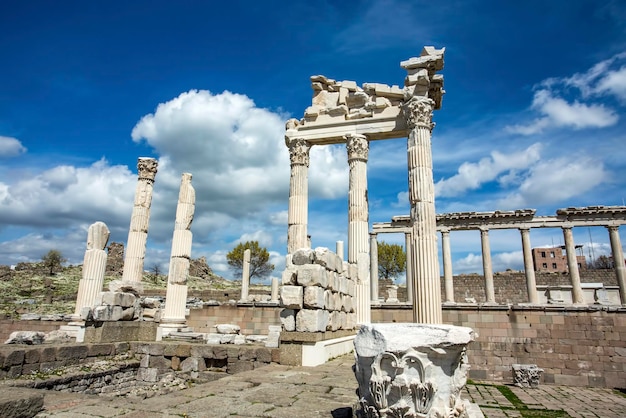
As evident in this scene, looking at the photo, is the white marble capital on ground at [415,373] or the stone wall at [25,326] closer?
the white marble capital on ground at [415,373]

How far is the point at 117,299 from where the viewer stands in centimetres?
1052

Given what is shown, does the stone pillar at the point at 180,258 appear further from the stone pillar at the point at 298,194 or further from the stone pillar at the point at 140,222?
the stone pillar at the point at 298,194

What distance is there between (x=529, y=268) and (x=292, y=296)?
22.6 metres

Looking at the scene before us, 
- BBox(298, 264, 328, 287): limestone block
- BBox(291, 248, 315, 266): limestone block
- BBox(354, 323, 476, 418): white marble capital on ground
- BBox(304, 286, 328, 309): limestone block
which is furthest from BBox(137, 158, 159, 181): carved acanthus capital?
BBox(354, 323, 476, 418): white marble capital on ground

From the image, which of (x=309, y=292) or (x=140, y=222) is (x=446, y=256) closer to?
(x=140, y=222)

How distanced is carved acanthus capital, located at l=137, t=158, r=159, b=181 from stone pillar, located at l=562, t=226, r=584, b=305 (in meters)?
24.3

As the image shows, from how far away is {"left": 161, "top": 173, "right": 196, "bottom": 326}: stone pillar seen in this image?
569 inches

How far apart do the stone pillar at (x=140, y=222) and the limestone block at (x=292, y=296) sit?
10.6 m

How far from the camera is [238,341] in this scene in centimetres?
1082

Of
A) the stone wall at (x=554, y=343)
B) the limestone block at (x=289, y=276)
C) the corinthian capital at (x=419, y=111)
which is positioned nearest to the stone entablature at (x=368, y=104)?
the corinthian capital at (x=419, y=111)

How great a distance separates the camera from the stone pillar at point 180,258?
14.5 metres

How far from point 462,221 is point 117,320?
2282cm

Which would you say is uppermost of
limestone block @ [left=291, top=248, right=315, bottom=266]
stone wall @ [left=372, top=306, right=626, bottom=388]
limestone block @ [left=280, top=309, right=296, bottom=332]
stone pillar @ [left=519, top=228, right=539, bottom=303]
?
stone pillar @ [left=519, top=228, right=539, bottom=303]

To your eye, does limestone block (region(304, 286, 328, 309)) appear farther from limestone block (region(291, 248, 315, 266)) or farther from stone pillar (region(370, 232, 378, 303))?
stone pillar (region(370, 232, 378, 303))
